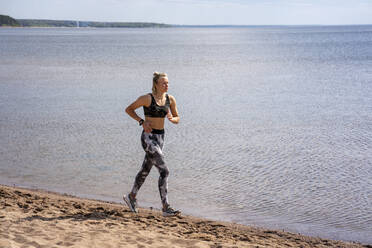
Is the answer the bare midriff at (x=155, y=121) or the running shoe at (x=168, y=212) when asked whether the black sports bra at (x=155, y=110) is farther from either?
the running shoe at (x=168, y=212)

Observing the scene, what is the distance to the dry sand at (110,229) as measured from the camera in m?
5.65

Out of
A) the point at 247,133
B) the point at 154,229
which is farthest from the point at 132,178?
the point at 247,133

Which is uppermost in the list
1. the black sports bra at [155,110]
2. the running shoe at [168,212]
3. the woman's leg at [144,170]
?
the black sports bra at [155,110]

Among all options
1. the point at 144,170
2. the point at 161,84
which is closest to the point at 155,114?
the point at 161,84

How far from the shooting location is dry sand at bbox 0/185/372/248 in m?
5.65

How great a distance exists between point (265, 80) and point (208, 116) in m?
12.3

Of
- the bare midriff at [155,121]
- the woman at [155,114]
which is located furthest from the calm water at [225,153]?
the bare midriff at [155,121]

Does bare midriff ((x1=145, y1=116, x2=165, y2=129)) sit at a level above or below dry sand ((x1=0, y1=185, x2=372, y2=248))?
above

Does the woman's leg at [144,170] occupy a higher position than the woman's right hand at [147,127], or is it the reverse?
the woman's right hand at [147,127]

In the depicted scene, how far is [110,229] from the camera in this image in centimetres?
613

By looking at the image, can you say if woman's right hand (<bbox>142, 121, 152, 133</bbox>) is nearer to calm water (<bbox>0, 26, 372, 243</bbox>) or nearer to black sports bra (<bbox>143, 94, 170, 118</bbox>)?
black sports bra (<bbox>143, 94, 170, 118</bbox>)

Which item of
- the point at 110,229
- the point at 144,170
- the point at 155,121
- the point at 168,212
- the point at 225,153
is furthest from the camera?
the point at 225,153

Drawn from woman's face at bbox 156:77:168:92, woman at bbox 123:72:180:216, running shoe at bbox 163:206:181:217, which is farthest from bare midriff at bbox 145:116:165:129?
running shoe at bbox 163:206:181:217

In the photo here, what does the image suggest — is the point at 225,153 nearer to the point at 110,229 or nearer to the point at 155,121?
the point at 155,121
